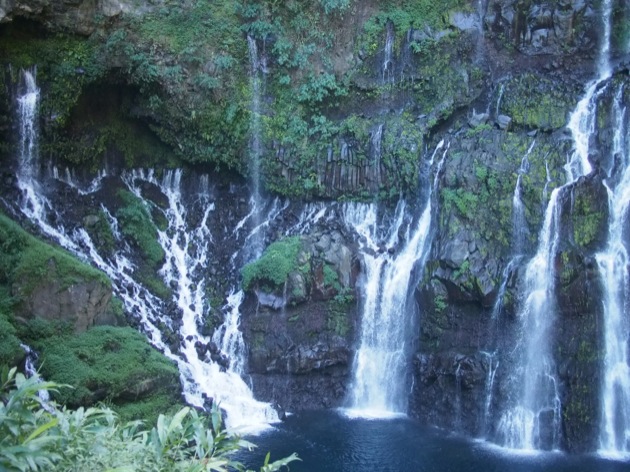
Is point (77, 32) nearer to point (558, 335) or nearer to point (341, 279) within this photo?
point (341, 279)

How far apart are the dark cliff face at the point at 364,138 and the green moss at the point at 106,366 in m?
2.27

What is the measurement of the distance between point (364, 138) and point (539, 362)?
838 centimetres

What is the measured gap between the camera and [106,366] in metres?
15.3

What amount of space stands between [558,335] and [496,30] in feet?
34.8

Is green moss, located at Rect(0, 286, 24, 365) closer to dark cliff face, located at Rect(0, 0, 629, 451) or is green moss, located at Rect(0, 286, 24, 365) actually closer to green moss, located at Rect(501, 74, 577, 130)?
dark cliff face, located at Rect(0, 0, 629, 451)

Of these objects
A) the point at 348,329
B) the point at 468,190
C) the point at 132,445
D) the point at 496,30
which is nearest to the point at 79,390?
the point at 348,329

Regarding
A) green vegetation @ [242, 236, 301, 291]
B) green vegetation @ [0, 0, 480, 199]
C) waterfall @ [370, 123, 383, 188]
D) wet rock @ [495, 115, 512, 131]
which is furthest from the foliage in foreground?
wet rock @ [495, 115, 512, 131]

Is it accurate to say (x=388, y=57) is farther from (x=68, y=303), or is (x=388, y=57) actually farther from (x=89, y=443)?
(x=89, y=443)

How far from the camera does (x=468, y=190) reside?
18734 millimetres

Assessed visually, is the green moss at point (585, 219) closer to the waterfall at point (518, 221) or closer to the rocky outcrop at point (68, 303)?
the waterfall at point (518, 221)

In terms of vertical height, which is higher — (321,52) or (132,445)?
(321,52)

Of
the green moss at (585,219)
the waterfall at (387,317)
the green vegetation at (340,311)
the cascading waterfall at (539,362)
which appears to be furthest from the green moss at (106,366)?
the green moss at (585,219)

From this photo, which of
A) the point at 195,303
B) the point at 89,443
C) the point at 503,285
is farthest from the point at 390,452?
the point at 89,443

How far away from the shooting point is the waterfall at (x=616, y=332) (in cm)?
1614
